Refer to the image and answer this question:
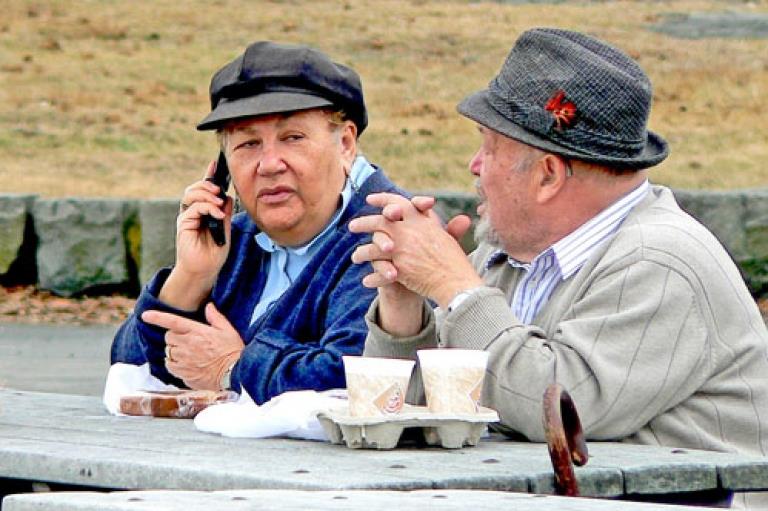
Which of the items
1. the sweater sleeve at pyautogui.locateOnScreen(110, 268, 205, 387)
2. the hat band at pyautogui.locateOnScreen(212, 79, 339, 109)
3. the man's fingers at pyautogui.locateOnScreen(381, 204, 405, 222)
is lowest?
the sweater sleeve at pyautogui.locateOnScreen(110, 268, 205, 387)

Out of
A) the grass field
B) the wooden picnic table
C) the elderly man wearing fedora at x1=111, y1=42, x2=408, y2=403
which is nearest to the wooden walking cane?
the wooden picnic table

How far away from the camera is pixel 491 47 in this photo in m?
16.0

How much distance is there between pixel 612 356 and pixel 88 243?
7171 millimetres

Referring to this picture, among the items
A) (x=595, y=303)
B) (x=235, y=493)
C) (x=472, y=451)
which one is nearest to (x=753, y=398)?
(x=595, y=303)

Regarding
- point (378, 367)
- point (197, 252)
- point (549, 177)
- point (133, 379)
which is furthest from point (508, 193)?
point (133, 379)

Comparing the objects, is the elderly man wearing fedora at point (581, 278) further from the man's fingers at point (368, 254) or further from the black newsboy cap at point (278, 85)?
the black newsboy cap at point (278, 85)

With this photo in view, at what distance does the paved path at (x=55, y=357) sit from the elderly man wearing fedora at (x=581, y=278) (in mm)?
4504

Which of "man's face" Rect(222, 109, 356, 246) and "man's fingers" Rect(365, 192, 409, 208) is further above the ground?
"man's fingers" Rect(365, 192, 409, 208)

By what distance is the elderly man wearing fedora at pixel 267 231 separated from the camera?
4.08m

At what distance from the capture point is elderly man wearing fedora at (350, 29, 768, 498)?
3373 mm

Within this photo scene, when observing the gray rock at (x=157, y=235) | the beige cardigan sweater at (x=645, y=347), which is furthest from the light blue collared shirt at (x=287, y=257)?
the gray rock at (x=157, y=235)

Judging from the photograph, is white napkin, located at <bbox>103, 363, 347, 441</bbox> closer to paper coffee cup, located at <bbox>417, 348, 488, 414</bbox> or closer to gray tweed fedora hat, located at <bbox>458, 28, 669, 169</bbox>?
paper coffee cup, located at <bbox>417, 348, 488, 414</bbox>

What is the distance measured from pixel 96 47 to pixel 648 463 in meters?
13.5

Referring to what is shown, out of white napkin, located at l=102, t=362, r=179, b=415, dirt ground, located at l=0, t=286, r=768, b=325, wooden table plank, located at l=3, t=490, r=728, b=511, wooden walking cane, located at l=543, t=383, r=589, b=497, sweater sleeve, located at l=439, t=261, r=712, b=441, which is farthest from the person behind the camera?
dirt ground, located at l=0, t=286, r=768, b=325
